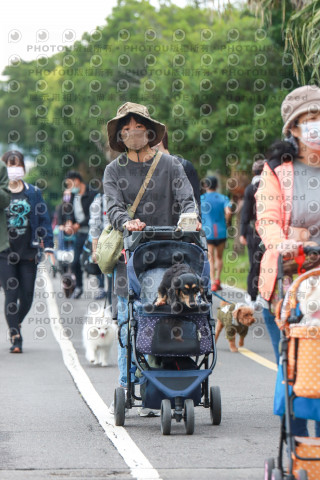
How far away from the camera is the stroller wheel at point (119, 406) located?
7.88 meters

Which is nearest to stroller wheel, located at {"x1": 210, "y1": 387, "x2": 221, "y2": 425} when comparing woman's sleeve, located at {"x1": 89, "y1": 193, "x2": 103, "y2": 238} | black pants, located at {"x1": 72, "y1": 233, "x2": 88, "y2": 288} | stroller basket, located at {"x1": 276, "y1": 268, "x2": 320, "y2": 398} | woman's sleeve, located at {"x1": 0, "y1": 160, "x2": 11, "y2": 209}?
stroller basket, located at {"x1": 276, "y1": 268, "x2": 320, "y2": 398}

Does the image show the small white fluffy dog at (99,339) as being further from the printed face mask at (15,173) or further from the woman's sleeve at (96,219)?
the woman's sleeve at (96,219)

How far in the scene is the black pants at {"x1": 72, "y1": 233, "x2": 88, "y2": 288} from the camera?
20281mm

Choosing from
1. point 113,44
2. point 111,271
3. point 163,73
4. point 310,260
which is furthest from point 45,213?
point 113,44

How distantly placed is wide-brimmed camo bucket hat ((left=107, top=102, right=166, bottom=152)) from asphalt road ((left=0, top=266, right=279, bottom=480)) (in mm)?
1940

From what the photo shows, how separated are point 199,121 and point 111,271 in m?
28.2

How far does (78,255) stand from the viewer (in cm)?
2042

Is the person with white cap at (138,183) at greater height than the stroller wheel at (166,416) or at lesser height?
greater

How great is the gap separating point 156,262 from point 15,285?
5.09m

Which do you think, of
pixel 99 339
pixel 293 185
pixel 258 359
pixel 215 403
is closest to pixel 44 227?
pixel 99 339

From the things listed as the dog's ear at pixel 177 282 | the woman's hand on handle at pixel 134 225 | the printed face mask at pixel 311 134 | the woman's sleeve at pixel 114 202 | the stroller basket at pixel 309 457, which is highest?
the printed face mask at pixel 311 134

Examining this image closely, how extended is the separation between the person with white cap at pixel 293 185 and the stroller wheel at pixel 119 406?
5.76ft

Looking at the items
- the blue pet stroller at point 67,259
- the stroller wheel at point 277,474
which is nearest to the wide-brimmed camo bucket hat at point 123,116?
the stroller wheel at point 277,474

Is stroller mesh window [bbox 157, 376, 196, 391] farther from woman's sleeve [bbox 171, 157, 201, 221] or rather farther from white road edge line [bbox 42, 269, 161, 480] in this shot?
woman's sleeve [bbox 171, 157, 201, 221]
